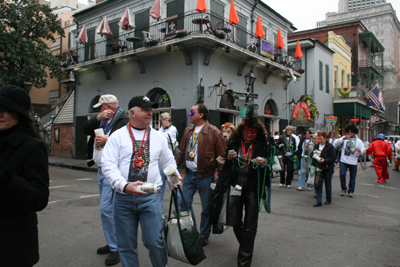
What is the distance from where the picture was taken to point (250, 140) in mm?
3859

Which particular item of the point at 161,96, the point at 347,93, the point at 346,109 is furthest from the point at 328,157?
the point at 346,109

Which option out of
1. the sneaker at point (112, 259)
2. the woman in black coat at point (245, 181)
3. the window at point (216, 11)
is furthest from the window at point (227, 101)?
the sneaker at point (112, 259)

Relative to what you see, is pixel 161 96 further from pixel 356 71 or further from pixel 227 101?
pixel 356 71

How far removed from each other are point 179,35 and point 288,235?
10576mm

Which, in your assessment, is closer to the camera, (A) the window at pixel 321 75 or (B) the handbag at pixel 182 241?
(B) the handbag at pixel 182 241

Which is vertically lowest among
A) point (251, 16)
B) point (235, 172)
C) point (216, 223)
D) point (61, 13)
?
point (216, 223)

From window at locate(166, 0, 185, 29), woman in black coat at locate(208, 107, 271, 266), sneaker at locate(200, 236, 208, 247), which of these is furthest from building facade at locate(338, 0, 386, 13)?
sneaker at locate(200, 236, 208, 247)

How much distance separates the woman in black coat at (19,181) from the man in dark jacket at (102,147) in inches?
60.6

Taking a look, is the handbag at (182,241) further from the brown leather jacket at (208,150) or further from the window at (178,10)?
the window at (178,10)

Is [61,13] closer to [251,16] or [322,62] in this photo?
[251,16]

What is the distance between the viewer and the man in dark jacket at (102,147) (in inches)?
144

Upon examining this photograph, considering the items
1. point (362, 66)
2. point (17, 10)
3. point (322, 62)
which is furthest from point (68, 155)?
point (362, 66)

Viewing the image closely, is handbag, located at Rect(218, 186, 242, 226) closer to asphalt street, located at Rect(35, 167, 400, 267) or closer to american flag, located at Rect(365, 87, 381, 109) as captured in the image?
asphalt street, located at Rect(35, 167, 400, 267)

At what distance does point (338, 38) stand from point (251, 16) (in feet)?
49.7
